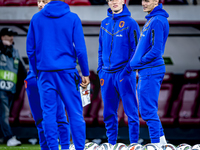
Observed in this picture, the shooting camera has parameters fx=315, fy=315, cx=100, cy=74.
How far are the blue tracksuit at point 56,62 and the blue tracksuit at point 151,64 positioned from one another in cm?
62

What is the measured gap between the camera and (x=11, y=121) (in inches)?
190

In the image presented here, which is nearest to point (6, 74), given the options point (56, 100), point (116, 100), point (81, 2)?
point (81, 2)

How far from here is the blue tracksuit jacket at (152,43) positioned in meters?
2.73

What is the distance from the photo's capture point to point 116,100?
2.95 meters

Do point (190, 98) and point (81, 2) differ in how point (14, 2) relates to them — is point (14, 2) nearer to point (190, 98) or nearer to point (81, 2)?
point (81, 2)

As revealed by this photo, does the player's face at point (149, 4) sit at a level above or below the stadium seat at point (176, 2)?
above

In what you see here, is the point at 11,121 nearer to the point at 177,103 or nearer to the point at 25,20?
the point at 25,20

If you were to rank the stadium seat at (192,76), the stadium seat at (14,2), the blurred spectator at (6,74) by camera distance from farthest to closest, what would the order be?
the stadium seat at (14,2) < the stadium seat at (192,76) < the blurred spectator at (6,74)

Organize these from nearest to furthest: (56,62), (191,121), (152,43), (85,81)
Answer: (56,62), (85,81), (152,43), (191,121)

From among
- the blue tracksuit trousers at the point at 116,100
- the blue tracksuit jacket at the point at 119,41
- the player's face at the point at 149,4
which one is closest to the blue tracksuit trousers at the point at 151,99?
the blue tracksuit trousers at the point at 116,100

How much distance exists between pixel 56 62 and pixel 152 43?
0.90 meters

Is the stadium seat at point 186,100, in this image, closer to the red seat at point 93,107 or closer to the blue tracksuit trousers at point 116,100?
the red seat at point 93,107

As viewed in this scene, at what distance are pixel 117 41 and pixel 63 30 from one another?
0.69 meters

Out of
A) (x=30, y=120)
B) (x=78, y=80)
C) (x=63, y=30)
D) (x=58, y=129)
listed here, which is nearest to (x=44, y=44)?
(x=63, y=30)
